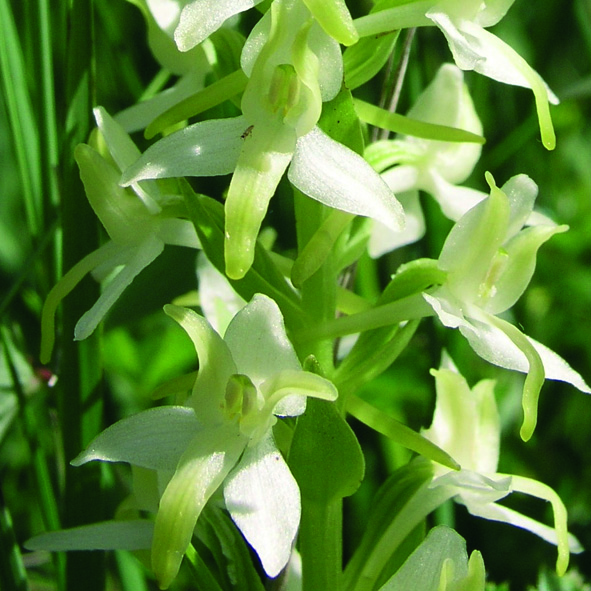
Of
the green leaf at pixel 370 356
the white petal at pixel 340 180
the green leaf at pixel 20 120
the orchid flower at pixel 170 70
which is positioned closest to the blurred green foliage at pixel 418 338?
the green leaf at pixel 20 120

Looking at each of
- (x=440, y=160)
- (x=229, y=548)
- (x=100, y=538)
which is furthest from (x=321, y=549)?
(x=440, y=160)

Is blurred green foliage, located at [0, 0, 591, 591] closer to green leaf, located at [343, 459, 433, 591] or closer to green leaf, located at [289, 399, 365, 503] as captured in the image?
green leaf, located at [343, 459, 433, 591]

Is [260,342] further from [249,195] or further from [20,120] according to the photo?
[20,120]

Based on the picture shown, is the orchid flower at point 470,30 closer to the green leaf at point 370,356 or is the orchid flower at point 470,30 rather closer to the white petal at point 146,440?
the green leaf at point 370,356

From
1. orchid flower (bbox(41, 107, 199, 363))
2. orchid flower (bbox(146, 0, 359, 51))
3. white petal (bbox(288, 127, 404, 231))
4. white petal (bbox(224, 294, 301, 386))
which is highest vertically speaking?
orchid flower (bbox(146, 0, 359, 51))

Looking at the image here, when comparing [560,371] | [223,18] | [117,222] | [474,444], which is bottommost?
A: [474,444]

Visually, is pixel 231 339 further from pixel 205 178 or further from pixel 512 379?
pixel 512 379

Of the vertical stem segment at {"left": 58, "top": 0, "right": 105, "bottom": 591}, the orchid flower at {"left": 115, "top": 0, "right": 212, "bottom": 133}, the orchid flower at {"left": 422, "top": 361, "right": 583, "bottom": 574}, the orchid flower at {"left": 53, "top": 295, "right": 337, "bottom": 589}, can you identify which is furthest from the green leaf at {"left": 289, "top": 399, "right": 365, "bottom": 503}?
the orchid flower at {"left": 115, "top": 0, "right": 212, "bottom": 133}
